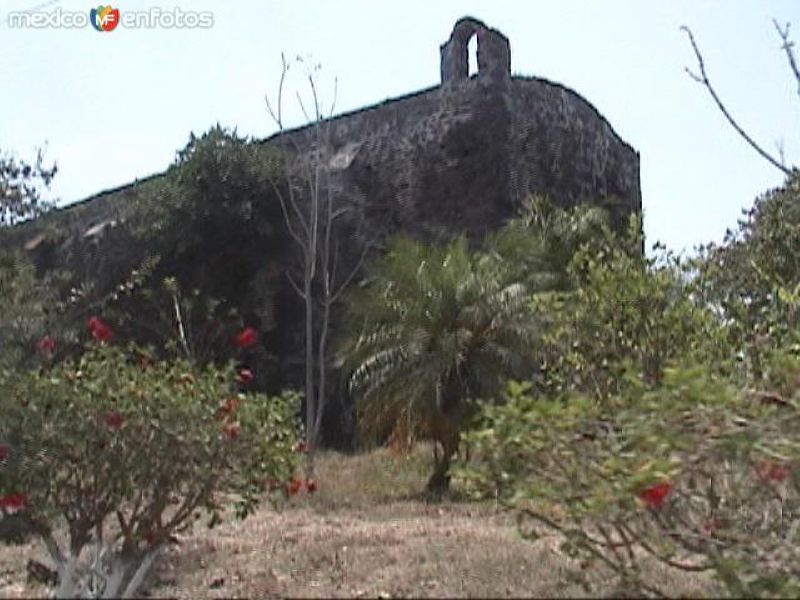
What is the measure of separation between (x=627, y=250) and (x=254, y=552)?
4.87m

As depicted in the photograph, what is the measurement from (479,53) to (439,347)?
7.53 metres

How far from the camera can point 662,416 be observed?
170 inches

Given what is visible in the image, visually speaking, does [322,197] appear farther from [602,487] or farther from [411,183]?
[602,487]

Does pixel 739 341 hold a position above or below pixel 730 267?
below

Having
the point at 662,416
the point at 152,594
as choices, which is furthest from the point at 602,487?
the point at 152,594

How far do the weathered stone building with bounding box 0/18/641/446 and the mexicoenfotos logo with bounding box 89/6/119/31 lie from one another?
7.15 meters

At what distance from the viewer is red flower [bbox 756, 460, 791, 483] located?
450cm

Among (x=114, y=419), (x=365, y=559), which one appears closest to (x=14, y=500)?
(x=114, y=419)

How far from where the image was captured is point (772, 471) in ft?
15.0

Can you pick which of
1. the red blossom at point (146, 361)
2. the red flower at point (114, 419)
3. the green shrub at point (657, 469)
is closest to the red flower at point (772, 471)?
the green shrub at point (657, 469)

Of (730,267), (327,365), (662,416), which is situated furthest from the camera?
(327,365)

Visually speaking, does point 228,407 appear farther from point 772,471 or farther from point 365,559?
point 772,471

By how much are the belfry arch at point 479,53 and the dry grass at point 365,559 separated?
8980 millimetres

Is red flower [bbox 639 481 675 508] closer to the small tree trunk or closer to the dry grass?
the dry grass
